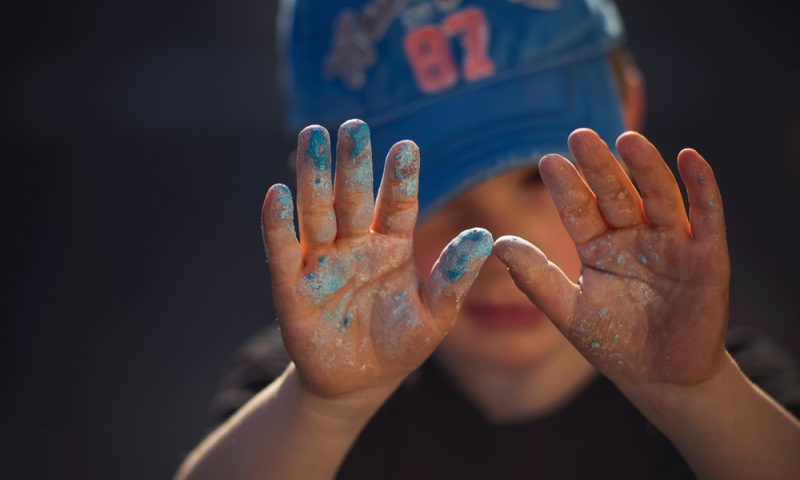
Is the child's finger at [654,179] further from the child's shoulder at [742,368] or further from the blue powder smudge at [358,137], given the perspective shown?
the child's shoulder at [742,368]

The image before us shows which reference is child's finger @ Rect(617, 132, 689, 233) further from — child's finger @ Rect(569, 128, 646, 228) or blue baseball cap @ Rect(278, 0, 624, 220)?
blue baseball cap @ Rect(278, 0, 624, 220)

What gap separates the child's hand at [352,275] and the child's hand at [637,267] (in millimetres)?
89

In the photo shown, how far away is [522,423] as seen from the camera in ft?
2.32

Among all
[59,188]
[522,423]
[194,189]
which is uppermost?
[59,188]

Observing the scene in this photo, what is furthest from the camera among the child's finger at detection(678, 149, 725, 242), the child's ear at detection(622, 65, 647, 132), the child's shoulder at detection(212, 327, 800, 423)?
the child's ear at detection(622, 65, 647, 132)

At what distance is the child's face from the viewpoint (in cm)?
67

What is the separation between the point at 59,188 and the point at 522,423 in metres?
1.77

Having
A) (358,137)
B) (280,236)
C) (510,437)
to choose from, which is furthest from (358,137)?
(510,437)

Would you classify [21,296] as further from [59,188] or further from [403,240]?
[403,240]

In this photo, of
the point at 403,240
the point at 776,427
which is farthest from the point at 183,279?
the point at 776,427

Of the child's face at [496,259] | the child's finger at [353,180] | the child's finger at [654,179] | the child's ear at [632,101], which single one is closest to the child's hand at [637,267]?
the child's finger at [654,179]

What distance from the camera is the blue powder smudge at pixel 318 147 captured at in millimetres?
413

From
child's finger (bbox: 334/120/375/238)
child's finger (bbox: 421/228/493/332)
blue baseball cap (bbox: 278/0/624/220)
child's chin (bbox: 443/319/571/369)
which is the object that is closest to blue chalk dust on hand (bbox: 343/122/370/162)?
child's finger (bbox: 334/120/375/238)

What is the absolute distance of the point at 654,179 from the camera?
41 centimetres
